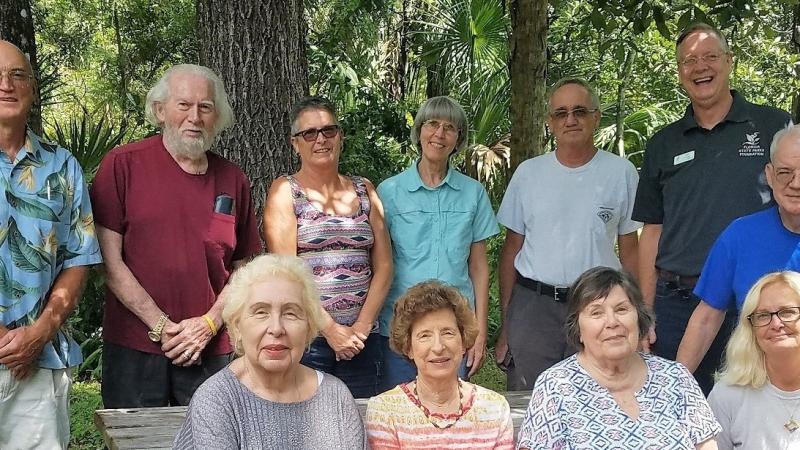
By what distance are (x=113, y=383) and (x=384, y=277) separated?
1154 mm

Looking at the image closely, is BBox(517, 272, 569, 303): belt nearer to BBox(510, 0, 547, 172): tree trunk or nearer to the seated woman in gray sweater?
the seated woman in gray sweater

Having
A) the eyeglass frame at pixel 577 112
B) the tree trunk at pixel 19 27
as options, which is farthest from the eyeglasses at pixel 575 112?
the tree trunk at pixel 19 27

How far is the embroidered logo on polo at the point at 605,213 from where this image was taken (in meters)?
3.81

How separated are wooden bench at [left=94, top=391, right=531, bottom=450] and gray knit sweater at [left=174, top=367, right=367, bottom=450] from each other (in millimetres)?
282

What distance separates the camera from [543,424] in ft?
8.92

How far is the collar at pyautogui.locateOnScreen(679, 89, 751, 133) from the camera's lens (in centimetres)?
360

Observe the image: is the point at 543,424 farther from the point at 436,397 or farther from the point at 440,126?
the point at 440,126

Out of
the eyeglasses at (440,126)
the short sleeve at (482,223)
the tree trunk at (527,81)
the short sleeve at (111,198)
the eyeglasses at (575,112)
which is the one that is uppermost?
the tree trunk at (527,81)

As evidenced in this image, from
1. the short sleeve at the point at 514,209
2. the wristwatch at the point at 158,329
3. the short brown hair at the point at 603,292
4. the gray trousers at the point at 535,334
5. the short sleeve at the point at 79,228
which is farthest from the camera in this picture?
the short sleeve at the point at 514,209

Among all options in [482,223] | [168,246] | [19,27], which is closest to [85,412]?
[19,27]

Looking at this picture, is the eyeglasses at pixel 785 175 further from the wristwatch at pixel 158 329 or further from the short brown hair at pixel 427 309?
the wristwatch at pixel 158 329

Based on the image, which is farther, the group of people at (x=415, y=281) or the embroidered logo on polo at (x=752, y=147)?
the embroidered logo on polo at (x=752, y=147)

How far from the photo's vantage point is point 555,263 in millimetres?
3828

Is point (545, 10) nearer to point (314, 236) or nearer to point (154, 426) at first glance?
point (314, 236)
